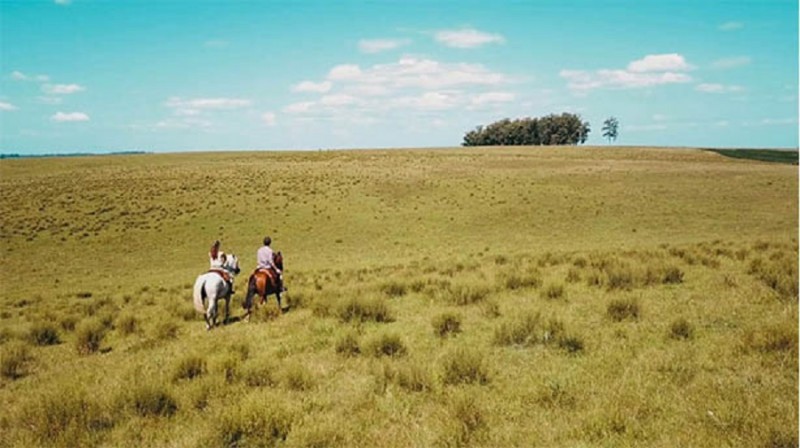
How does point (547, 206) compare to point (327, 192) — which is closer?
point (547, 206)

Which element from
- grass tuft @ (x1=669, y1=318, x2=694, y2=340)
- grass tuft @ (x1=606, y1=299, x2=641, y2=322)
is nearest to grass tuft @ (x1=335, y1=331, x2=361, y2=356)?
grass tuft @ (x1=606, y1=299, x2=641, y2=322)

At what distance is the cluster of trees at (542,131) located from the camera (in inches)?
6147

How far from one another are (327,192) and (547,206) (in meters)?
22.4

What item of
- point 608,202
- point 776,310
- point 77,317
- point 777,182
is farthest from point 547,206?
point 77,317

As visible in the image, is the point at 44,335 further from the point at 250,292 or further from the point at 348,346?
the point at 348,346

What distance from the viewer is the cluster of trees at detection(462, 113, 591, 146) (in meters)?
156

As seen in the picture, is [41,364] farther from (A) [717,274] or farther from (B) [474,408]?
(A) [717,274]

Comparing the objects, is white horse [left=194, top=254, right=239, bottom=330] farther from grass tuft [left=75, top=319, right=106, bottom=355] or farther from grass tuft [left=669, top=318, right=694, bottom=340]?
grass tuft [left=669, top=318, right=694, bottom=340]

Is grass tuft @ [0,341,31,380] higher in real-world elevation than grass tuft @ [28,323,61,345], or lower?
higher

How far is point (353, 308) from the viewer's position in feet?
46.9

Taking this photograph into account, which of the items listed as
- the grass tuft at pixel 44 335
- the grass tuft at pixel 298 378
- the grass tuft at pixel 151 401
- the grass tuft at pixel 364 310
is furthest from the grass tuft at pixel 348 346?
the grass tuft at pixel 44 335

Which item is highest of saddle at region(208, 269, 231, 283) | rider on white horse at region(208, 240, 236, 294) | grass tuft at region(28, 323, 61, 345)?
rider on white horse at region(208, 240, 236, 294)

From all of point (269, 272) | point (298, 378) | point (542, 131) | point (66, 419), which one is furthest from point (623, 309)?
point (542, 131)

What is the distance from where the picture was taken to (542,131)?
516 ft
